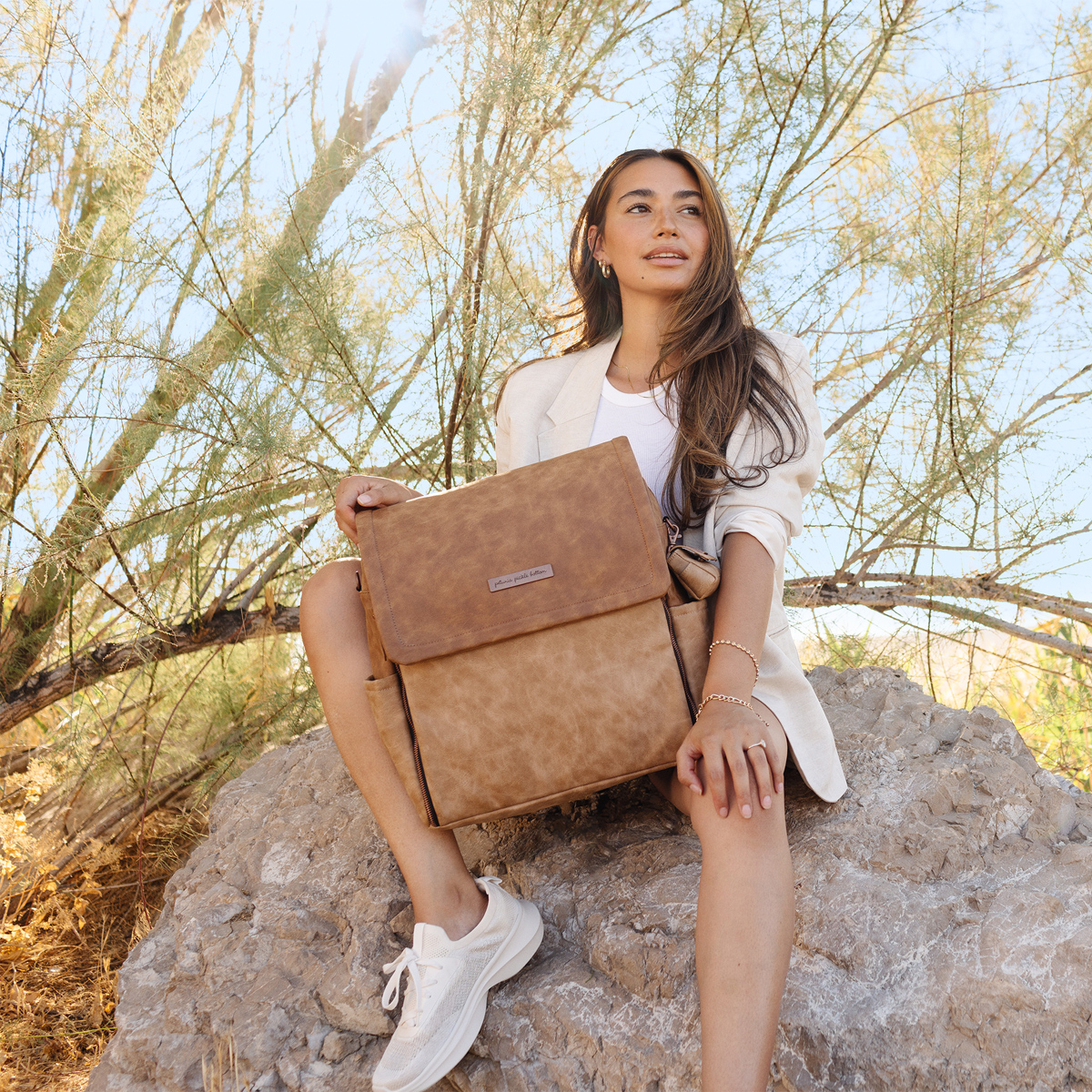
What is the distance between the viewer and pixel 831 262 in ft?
8.27

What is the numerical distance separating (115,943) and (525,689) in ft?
6.21

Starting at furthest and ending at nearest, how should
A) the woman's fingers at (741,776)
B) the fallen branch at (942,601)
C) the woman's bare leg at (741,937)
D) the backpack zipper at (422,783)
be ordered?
the fallen branch at (942,601)
the backpack zipper at (422,783)
the woman's fingers at (741,776)
the woman's bare leg at (741,937)

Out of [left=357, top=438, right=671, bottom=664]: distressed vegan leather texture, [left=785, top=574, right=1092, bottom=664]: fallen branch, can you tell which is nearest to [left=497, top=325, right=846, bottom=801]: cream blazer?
[left=357, top=438, right=671, bottom=664]: distressed vegan leather texture

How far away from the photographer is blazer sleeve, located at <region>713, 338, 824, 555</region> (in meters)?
1.48

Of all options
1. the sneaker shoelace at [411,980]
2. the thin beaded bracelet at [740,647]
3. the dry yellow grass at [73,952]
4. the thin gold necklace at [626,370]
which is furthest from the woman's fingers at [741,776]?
the dry yellow grass at [73,952]

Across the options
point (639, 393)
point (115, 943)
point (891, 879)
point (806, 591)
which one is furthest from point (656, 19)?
point (115, 943)

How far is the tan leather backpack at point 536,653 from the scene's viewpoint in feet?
4.01

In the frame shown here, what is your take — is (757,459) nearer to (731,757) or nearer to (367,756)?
(731,757)

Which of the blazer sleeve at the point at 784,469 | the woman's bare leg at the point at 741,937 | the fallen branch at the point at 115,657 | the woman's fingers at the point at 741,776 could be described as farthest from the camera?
the fallen branch at the point at 115,657

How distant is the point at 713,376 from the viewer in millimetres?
1640

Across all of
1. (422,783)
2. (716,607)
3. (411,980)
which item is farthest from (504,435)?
(411,980)

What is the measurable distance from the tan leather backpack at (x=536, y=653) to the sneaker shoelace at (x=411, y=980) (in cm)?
17

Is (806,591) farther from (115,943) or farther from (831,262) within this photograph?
(115,943)

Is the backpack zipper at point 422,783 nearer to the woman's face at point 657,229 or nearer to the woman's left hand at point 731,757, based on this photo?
the woman's left hand at point 731,757
